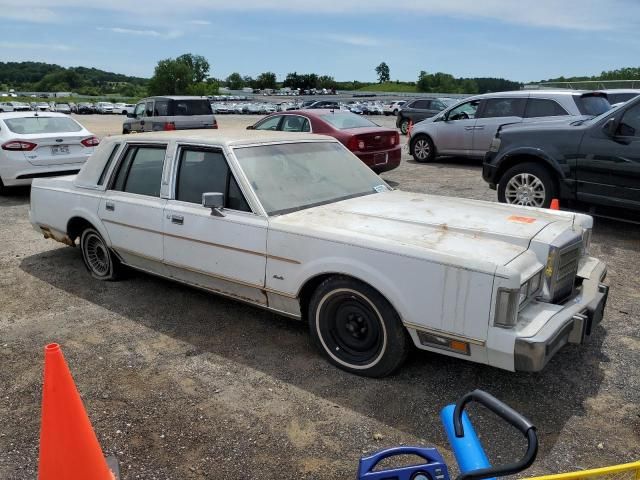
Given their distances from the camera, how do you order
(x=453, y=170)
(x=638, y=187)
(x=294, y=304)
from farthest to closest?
(x=453, y=170) < (x=638, y=187) < (x=294, y=304)

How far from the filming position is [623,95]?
1280cm

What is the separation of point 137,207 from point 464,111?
9.49 m

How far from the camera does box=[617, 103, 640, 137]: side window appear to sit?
6340 mm

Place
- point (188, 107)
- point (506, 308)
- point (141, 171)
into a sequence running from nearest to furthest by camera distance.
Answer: point (506, 308), point (141, 171), point (188, 107)

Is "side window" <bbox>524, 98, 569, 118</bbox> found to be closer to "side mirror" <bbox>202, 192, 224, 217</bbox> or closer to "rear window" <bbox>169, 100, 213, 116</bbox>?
"side mirror" <bbox>202, 192, 224, 217</bbox>

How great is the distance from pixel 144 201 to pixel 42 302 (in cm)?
142

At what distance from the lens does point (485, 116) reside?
1183 cm

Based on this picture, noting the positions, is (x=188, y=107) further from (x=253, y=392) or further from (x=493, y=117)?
(x=253, y=392)

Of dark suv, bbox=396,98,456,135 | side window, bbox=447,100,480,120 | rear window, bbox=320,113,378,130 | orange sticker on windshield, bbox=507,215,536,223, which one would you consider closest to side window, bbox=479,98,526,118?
side window, bbox=447,100,480,120

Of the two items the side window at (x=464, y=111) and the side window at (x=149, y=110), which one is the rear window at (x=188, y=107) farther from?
the side window at (x=464, y=111)

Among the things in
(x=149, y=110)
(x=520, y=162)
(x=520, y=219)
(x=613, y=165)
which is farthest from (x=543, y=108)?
(x=149, y=110)

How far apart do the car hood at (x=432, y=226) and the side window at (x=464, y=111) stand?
28.3ft

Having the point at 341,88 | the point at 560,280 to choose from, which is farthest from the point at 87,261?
the point at 341,88

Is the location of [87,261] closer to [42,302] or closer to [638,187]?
[42,302]
